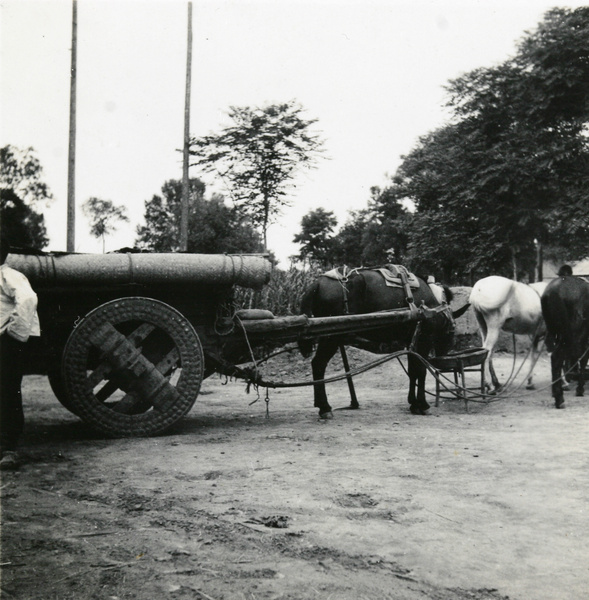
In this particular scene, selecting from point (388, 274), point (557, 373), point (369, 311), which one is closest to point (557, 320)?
point (557, 373)

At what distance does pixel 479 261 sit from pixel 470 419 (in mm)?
20884

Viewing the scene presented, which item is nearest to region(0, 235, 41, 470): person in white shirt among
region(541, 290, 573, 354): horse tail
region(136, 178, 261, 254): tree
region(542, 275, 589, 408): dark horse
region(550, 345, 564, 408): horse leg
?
region(550, 345, 564, 408): horse leg

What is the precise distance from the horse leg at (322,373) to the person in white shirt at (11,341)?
366 centimetres

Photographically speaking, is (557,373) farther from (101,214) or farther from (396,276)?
(101,214)

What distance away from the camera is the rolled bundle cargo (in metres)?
5.99

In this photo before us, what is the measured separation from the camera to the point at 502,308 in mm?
10672

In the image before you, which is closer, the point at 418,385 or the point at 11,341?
the point at 11,341

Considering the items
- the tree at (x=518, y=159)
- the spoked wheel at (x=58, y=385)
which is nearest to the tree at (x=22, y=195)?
the spoked wheel at (x=58, y=385)

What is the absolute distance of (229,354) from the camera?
717 cm

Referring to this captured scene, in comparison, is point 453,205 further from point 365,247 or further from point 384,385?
point 365,247

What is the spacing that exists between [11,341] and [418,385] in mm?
5262

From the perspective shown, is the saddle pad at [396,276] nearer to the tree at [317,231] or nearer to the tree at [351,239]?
the tree at [351,239]

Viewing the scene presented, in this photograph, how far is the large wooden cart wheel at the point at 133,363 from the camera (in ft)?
20.1

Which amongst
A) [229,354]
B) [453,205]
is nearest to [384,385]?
[229,354]
